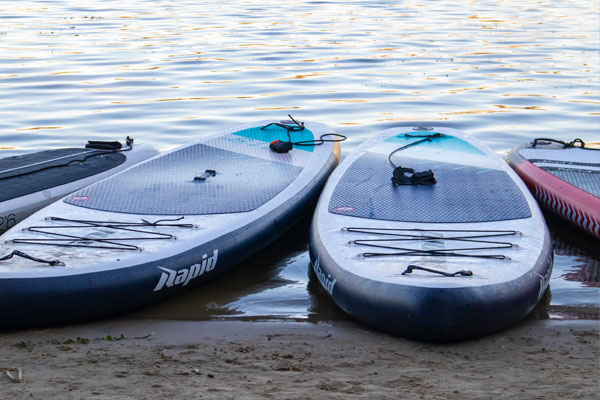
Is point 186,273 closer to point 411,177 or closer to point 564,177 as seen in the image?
point 411,177

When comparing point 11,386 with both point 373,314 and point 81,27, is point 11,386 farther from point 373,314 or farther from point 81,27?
point 81,27

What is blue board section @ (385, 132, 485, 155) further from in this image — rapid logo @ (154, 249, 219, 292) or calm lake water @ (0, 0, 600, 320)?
rapid logo @ (154, 249, 219, 292)

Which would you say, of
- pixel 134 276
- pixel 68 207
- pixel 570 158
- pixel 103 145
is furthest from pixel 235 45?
pixel 134 276

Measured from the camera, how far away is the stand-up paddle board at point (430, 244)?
4.30 metres

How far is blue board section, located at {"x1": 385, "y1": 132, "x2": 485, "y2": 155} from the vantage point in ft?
24.5

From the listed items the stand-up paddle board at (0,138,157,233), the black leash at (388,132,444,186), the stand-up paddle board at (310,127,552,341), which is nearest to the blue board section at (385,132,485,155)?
the stand-up paddle board at (310,127,552,341)

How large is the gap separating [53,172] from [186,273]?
2358mm

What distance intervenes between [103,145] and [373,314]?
4158 mm

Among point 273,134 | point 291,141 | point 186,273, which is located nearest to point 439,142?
point 291,141

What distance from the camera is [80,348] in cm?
421

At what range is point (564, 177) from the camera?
22.5 ft

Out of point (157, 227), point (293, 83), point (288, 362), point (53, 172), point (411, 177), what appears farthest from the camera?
point (293, 83)

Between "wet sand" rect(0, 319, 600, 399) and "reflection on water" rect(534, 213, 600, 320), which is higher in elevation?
"wet sand" rect(0, 319, 600, 399)

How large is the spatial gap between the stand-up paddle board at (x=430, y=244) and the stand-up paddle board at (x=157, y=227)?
41 cm
